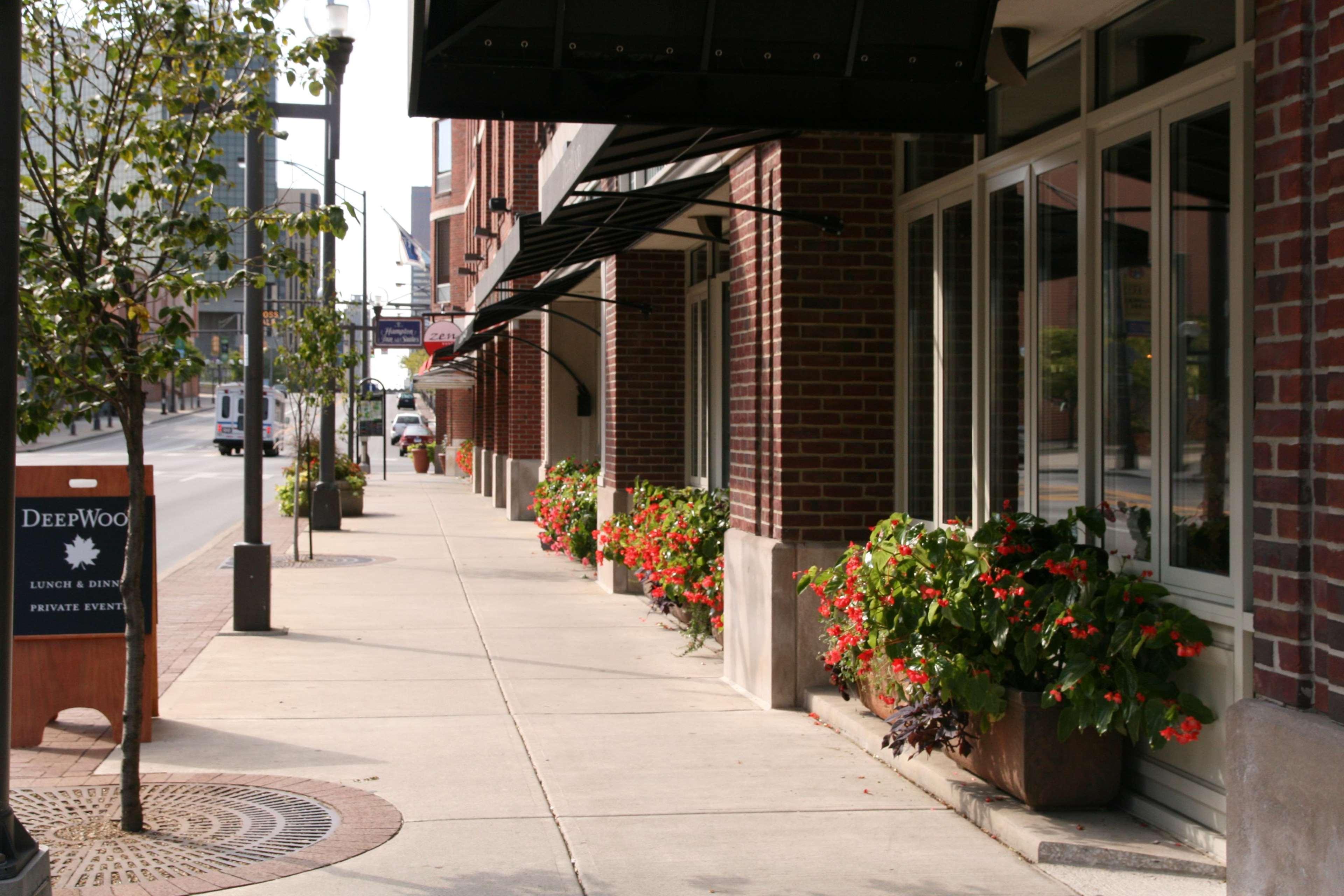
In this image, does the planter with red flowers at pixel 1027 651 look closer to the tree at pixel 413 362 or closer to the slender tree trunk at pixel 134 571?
the slender tree trunk at pixel 134 571

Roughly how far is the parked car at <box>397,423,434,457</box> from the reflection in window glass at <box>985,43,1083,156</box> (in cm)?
5456

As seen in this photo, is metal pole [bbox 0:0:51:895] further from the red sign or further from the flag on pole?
the flag on pole

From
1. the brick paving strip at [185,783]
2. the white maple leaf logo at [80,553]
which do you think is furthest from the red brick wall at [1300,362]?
the white maple leaf logo at [80,553]

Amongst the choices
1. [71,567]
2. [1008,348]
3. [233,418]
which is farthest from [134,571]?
[233,418]

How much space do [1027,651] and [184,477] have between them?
127ft

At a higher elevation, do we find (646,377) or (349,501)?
(646,377)

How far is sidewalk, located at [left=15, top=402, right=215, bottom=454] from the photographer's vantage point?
62.6 metres

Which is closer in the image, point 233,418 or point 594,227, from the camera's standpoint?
point 594,227

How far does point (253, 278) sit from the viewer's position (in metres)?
6.51

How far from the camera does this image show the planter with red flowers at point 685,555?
1008cm

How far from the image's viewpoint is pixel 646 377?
13.9 m

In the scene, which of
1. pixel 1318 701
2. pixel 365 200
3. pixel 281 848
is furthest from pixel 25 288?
pixel 365 200

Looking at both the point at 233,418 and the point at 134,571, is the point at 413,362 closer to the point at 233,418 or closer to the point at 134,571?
the point at 233,418

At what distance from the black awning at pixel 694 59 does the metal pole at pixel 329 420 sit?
985 centimetres
